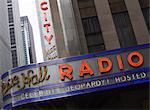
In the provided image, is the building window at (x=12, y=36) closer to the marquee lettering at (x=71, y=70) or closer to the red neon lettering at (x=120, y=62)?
the marquee lettering at (x=71, y=70)

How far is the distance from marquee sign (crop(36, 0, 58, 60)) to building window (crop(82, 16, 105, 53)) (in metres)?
7.19

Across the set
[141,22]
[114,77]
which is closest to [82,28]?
[141,22]

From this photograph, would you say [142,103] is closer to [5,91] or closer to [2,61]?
[5,91]

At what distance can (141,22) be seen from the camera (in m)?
21.0

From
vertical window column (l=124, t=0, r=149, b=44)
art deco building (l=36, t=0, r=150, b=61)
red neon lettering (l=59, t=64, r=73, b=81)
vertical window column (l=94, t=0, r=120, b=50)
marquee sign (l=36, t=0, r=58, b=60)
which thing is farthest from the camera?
marquee sign (l=36, t=0, r=58, b=60)

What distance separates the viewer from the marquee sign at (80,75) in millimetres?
16984

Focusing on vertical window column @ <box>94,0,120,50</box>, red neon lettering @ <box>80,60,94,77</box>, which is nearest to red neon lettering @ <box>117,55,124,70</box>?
red neon lettering @ <box>80,60,94,77</box>

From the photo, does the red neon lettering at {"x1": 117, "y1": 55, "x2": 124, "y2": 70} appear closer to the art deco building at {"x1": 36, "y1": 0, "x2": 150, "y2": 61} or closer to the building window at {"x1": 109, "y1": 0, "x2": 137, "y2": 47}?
the art deco building at {"x1": 36, "y1": 0, "x2": 150, "y2": 61}

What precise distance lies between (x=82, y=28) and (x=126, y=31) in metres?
3.70

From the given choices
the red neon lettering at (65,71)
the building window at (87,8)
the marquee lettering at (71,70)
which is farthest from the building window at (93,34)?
the red neon lettering at (65,71)

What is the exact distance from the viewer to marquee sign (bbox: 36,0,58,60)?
30000mm

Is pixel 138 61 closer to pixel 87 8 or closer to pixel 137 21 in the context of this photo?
pixel 137 21

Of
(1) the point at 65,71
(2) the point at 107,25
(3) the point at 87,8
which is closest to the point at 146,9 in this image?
(2) the point at 107,25

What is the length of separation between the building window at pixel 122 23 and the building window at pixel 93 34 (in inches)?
62.6
